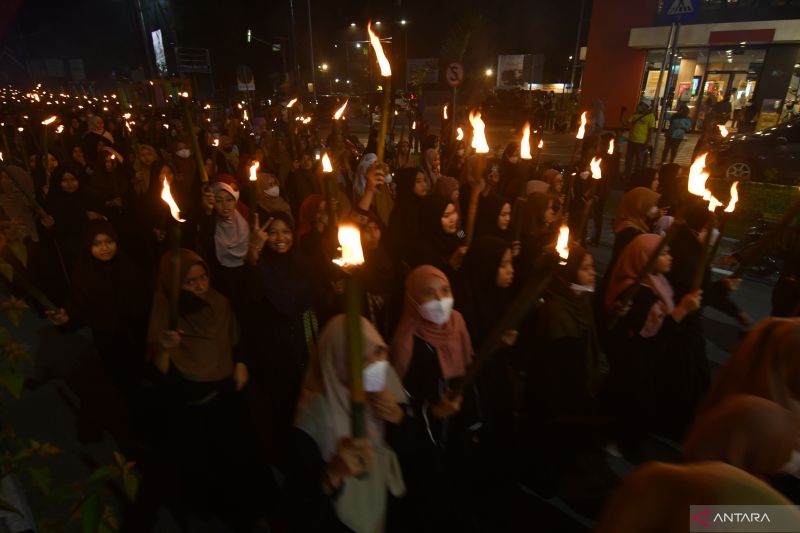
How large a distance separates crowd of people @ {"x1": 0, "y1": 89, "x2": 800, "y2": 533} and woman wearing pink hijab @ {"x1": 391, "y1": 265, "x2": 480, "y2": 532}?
1cm

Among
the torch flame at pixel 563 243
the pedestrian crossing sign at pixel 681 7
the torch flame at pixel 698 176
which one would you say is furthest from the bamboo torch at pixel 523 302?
the pedestrian crossing sign at pixel 681 7

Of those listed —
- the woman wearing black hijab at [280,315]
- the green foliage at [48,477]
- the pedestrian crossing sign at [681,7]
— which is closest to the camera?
the green foliage at [48,477]

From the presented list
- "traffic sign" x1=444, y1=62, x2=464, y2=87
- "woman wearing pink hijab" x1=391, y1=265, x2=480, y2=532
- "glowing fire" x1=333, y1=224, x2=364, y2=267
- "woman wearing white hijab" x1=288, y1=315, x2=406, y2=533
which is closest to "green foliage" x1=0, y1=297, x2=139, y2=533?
"woman wearing white hijab" x1=288, y1=315, x2=406, y2=533

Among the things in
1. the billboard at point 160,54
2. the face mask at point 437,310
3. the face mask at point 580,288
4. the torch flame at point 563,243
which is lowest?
the face mask at point 580,288

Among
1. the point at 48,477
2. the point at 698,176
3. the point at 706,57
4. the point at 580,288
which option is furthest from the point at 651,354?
the point at 706,57

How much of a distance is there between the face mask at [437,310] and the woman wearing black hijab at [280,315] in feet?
4.15

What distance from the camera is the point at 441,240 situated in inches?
161

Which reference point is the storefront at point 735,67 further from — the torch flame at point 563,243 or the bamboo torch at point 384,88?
the bamboo torch at point 384,88

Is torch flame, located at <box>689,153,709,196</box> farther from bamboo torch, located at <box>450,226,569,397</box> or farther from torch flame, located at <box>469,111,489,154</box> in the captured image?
bamboo torch, located at <box>450,226,569,397</box>

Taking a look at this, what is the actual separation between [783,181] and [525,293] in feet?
41.7

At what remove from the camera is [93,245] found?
3.69 meters

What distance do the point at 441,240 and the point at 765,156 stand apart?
36.2 ft

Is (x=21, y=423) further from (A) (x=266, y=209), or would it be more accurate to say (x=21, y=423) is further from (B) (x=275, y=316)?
(A) (x=266, y=209)

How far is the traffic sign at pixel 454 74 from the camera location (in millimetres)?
7629
